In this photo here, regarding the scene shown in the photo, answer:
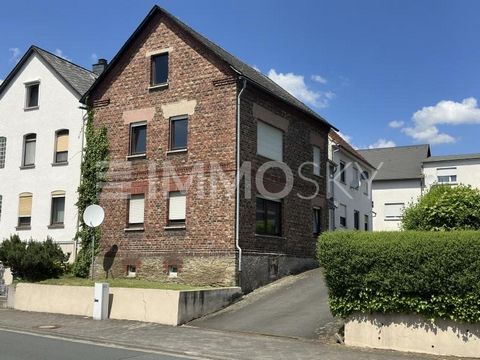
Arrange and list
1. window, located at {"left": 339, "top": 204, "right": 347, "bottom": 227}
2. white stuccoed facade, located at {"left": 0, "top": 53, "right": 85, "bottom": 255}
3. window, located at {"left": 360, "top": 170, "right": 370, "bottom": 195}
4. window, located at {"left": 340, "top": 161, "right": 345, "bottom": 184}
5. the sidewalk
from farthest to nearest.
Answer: window, located at {"left": 360, "top": 170, "right": 370, "bottom": 195}, window, located at {"left": 340, "top": 161, "right": 345, "bottom": 184}, window, located at {"left": 339, "top": 204, "right": 347, "bottom": 227}, white stuccoed facade, located at {"left": 0, "top": 53, "right": 85, "bottom": 255}, the sidewalk

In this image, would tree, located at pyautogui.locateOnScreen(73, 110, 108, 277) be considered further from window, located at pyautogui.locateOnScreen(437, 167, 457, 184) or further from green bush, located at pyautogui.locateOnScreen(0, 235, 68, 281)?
window, located at pyautogui.locateOnScreen(437, 167, 457, 184)

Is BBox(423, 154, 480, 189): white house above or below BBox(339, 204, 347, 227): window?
above

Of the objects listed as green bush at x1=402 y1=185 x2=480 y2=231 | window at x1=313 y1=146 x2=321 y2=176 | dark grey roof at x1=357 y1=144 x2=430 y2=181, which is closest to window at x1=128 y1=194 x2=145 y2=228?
window at x1=313 y1=146 x2=321 y2=176

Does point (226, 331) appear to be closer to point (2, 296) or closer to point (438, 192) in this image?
point (438, 192)

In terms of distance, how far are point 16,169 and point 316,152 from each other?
13795mm

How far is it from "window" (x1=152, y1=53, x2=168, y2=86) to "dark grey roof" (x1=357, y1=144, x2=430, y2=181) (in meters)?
30.5

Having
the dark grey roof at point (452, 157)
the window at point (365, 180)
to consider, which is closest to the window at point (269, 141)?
the window at point (365, 180)

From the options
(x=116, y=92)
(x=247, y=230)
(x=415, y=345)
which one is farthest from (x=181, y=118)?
(x=415, y=345)

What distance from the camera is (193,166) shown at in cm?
2034

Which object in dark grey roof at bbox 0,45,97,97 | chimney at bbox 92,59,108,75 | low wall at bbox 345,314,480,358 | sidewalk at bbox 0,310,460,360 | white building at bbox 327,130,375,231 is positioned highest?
chimney at bbox 92,59,108,75

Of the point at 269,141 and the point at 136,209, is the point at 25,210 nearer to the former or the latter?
the point at 136,209

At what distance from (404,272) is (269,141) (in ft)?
35.3

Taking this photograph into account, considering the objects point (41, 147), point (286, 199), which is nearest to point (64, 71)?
point (41, 147)

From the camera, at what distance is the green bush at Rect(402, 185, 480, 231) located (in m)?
14.8
